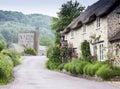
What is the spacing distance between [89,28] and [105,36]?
22.4 feet

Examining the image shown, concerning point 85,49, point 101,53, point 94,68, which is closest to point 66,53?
point 85,49

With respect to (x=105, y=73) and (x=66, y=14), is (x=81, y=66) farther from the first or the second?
(x=66, y=14)

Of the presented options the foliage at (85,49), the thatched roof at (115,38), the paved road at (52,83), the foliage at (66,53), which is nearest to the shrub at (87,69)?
the paved road at (52,83)

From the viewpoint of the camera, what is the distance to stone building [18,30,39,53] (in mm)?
153625

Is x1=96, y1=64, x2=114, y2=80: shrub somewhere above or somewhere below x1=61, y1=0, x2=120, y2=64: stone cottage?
Result: below

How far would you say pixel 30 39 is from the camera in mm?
156750

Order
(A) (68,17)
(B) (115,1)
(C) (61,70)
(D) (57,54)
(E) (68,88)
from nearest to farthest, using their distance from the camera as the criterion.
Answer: (E) (68,88), (B) (115,1), (C) (61,70), (D) (57,54), (A) (68,17)

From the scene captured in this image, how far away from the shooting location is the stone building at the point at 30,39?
15362 cm

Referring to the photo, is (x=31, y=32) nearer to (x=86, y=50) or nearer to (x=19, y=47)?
(x=19, y=47)

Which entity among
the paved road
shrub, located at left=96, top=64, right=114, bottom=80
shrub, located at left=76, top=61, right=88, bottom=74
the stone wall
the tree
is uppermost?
the tree

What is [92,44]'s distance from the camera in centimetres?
4388

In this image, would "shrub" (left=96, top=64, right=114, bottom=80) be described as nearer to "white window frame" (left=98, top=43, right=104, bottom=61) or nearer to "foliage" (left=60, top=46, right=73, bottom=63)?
"white window frame" (left=98, top=43, right=104, bottom=61)

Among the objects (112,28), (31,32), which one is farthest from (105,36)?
(31,32)

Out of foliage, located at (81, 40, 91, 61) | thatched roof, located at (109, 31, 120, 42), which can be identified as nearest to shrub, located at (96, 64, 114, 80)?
thatched roof, located at (109, 31, 120, 42)
